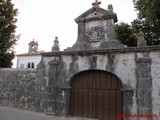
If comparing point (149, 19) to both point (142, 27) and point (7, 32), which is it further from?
point (7, 32)

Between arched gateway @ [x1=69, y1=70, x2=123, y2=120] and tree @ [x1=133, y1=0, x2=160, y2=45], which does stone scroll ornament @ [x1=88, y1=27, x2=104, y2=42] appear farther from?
tree @ [x1=133, y1=0, x2=160, y2=45]

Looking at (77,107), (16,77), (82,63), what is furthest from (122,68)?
(16,77)

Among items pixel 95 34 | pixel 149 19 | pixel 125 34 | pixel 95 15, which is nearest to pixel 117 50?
pixel 95 34

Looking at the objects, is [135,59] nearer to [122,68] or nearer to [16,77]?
[122,68]

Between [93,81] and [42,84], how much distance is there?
121 inches

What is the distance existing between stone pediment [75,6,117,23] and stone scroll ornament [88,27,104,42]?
600 mm

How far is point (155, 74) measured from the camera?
689cm

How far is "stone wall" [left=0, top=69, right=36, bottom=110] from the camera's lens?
9.80m

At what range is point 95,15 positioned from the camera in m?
8.80

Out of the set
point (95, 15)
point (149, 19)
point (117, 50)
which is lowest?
point (117, 50)

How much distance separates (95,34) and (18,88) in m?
5.93

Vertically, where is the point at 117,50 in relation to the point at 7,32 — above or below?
below

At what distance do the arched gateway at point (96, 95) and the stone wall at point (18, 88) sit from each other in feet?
8.95

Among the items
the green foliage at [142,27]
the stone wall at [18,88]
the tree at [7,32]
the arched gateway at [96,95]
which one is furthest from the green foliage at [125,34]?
the tree at [7,32]
